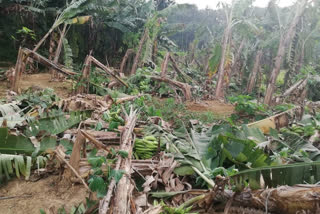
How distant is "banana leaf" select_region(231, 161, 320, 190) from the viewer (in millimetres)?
1793

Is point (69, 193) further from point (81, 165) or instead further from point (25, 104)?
point (25, 104)

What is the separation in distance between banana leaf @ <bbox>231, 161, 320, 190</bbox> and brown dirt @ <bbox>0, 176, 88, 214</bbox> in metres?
1.37

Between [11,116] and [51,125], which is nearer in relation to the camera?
[51,125]

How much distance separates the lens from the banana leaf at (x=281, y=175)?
179 cm

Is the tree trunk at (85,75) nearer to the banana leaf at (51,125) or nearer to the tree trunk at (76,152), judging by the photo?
the banana leaf at (51,125)

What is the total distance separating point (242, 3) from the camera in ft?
34.7

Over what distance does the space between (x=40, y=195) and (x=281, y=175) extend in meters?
2.03

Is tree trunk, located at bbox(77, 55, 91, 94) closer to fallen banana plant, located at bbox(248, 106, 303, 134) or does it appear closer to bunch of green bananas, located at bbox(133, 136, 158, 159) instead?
bunch of green bananas, located at bbox(133, 136, 158, 159)

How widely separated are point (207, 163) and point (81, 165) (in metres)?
1.28

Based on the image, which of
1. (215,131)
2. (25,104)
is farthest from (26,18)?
(215,131)

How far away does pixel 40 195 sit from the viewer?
2057 mm

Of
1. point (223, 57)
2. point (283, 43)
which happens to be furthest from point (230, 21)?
point (283, 43)

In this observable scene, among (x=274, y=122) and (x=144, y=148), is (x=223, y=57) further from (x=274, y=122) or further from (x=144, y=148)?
(x=144, y=148)

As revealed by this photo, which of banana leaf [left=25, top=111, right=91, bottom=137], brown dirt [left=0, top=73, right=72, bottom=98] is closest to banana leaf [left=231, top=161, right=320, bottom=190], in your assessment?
banana leaf [left=25, top=111, right=91, bottom=137]
